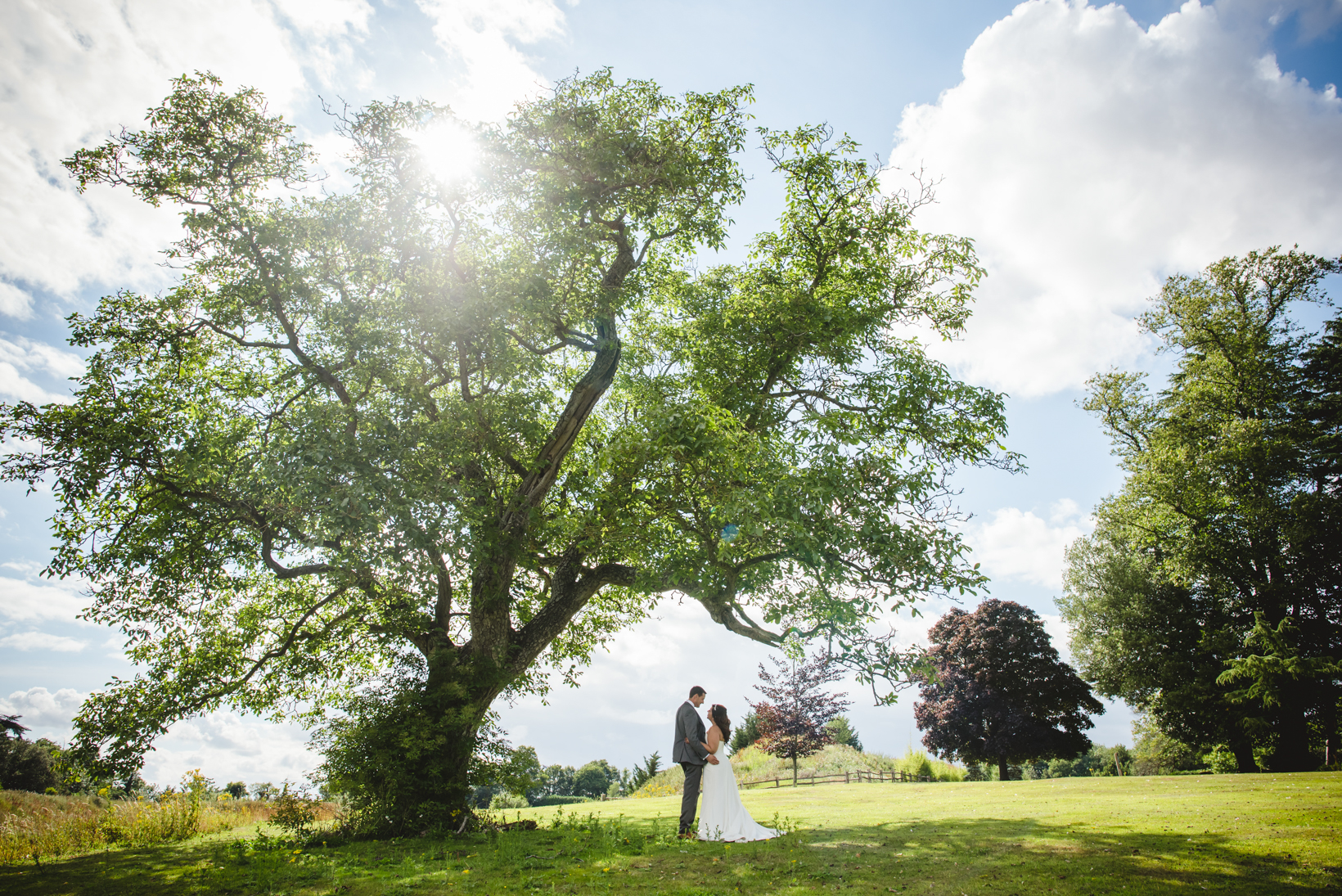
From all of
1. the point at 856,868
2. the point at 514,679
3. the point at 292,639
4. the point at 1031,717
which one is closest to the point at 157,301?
the point at 292,639

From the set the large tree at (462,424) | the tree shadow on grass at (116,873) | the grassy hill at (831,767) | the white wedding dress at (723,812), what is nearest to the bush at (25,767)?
the large tree at (462,424)

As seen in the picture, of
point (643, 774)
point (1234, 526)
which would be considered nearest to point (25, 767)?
point (643, 774)

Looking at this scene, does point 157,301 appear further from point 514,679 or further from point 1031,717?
point 1031,717

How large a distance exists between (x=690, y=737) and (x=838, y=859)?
2.74 m

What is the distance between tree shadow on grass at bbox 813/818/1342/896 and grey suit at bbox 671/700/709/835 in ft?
6.17

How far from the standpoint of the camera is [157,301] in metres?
12.0

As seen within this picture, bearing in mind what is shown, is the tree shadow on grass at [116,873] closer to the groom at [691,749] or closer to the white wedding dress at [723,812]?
the groom at [691,749]

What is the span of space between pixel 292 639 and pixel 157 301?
757 centimetres

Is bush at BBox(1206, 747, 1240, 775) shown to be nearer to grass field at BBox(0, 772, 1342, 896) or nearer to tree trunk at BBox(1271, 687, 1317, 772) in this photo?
tree trunk at BBox(1271, 687, 1317, 772)

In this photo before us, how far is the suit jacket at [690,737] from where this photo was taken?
9398 mm

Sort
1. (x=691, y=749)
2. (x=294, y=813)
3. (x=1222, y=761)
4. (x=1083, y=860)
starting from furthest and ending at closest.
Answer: (x=1222, y=761)
(x=294, y=813)
(x=691, y=749)
(x=1083, y=860)

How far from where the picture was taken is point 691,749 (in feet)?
30.8

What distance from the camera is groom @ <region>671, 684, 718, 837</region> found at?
30.8 ft

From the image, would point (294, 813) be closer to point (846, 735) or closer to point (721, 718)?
point (721, 718)
